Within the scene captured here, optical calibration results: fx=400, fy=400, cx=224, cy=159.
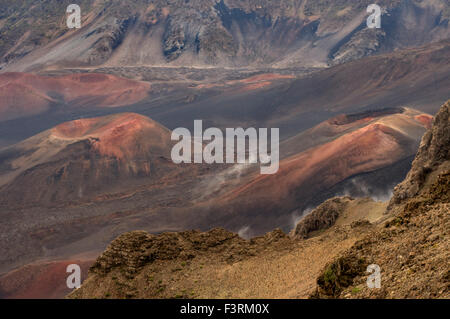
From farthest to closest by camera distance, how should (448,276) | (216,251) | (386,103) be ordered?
(386,103)
(216,251)
(448,276)

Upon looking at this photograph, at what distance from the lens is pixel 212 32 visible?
117m

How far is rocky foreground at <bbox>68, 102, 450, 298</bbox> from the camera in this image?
22.9 feet

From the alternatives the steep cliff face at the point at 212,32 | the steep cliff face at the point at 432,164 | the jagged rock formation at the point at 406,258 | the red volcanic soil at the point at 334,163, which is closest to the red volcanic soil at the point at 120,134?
the red volcanic soil at the point at 334,163

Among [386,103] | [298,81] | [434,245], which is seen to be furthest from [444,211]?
[298,81]

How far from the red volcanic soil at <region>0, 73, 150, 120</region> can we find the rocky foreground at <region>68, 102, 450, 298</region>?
72088 mm

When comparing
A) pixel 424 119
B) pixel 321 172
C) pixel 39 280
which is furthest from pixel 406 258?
pixel 424 119

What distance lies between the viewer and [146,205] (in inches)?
1527

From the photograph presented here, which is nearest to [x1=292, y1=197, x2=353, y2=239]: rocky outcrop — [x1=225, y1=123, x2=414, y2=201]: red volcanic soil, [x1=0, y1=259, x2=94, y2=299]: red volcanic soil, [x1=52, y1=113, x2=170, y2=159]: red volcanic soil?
[x1=0, y1=259, x2=94, y2=299]: red volcanic soil

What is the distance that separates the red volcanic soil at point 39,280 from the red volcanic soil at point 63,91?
56196mm

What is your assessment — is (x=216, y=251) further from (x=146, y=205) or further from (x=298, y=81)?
(x=298, y=81)

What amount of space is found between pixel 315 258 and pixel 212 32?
112 meters

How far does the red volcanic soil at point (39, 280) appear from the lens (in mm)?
26289

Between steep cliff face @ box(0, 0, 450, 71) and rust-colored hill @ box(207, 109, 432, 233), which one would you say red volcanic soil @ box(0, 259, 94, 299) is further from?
steep cliff face @ box(0, 0, 450, 71)
